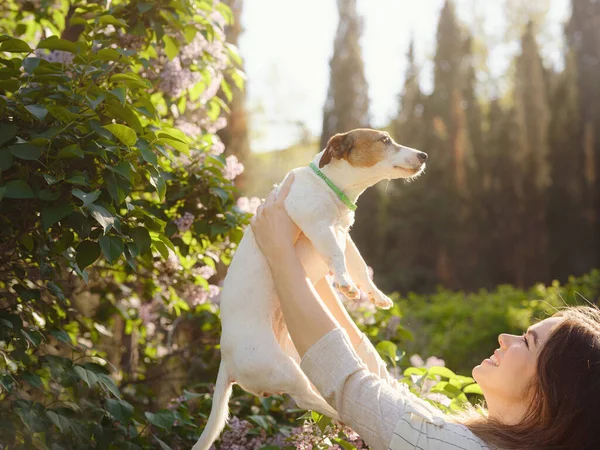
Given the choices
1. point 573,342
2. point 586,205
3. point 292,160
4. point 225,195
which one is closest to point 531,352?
point 573,342

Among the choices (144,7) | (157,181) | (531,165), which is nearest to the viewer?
(157,181)

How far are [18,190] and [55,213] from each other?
0.12 meters

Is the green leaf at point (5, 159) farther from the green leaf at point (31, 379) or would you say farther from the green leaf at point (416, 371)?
the green leaf at point (416, 371)

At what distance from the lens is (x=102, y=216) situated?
199 centimetres

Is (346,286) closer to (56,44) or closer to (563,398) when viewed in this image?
(563,398)

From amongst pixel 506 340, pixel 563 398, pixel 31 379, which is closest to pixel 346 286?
pixel 506 340

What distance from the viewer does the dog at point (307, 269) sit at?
1882 mm

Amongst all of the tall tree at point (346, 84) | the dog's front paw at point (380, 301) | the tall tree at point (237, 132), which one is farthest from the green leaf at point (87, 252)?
the tall tree at point (346, 84)

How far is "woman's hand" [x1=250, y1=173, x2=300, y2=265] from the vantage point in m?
1.91

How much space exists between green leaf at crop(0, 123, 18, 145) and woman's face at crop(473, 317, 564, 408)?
1526mm

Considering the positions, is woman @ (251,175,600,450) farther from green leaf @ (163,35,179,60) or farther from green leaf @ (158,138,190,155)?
green leaf @ (163,35,179,60)

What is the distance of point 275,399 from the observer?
322 centimetres

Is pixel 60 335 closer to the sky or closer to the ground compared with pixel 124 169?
closer to the ground

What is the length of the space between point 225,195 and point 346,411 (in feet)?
4.16
